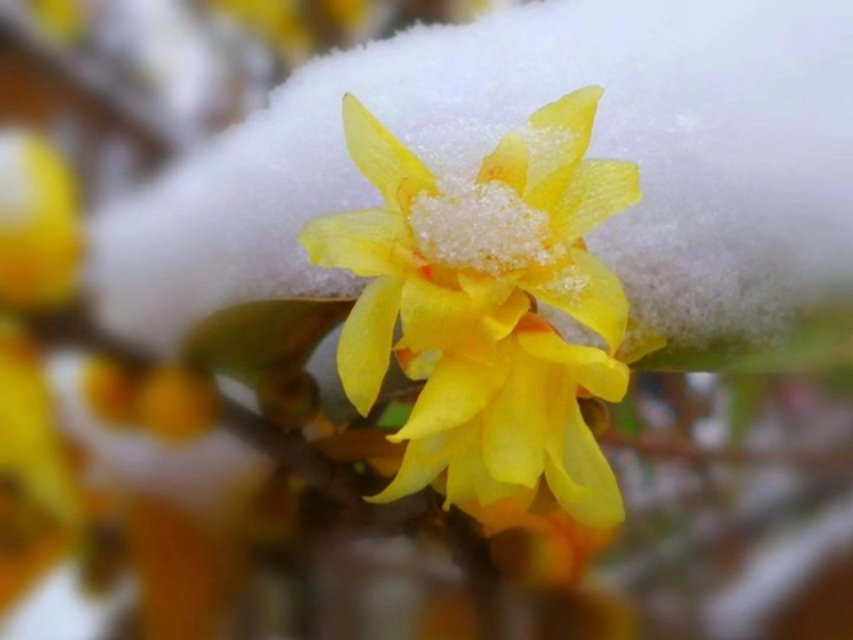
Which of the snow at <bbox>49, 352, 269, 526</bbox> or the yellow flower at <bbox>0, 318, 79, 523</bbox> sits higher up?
Result: the yellow flower at <bbox>0, 318, 79, 523</bbox>

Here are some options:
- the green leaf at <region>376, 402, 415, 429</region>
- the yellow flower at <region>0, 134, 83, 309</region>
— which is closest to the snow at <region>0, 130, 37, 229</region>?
the yellow flower at <region>0, 134, 83, 309</region>

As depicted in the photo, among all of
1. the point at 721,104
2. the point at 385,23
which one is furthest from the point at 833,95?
the point at 385,23

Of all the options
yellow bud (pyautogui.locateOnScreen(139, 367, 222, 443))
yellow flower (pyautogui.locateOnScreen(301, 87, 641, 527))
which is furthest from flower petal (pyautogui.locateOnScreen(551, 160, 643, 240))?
yellow bud (pyautogui.locateOnScreen(139, 367, 222, 443))

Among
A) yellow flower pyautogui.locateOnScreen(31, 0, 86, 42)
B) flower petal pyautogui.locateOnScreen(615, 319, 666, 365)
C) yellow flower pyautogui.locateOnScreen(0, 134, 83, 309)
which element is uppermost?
yellow flower pyautogui.locateOnScreen(31, 0, 86, 42)

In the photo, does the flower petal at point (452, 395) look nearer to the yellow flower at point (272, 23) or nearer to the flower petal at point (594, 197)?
the flower petal at point (594, 197)

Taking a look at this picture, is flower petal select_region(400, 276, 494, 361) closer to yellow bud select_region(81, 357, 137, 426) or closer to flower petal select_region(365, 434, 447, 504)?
flower petal select_region(365, 434, 447, 504)

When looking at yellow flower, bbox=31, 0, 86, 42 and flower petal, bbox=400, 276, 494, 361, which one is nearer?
flower petal, bbox=400, 276, 494, 361

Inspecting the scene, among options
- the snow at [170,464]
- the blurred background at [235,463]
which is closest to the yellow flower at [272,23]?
the blurred background at [235,463]
